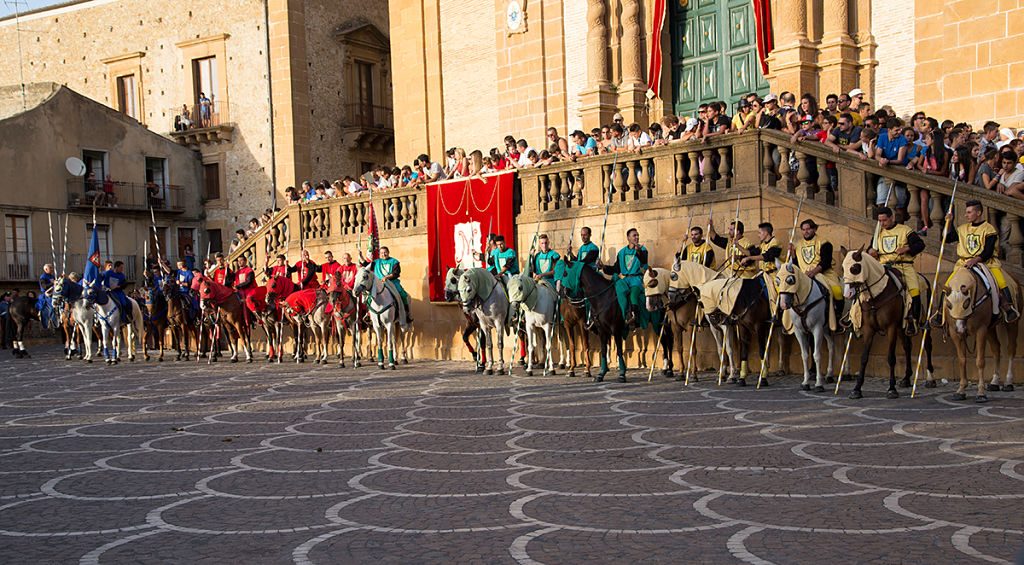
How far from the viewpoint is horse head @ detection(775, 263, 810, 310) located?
13.8m

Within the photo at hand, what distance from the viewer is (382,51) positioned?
4750 cm

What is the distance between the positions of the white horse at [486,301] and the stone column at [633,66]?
28.4ft

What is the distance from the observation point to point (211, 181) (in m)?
46.9

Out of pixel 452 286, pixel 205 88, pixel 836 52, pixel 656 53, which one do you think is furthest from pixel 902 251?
pixel 205 88

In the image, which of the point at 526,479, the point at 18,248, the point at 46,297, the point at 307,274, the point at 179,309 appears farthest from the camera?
the point at 18,248

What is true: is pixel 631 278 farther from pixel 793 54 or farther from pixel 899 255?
pixel 793 54

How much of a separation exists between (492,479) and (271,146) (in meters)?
37.6

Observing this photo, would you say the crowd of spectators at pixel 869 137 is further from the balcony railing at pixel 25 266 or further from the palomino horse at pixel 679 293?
the balcony railing at pixel 25 266

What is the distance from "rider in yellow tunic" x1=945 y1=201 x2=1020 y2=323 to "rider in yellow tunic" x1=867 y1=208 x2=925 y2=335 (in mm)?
574

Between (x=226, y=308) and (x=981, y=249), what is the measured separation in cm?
1697

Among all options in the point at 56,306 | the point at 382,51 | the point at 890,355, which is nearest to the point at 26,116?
the point at 382,51

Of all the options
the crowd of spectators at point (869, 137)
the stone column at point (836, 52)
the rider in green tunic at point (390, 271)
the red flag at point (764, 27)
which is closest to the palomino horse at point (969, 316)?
the crowd of spectators at point (869, 137)

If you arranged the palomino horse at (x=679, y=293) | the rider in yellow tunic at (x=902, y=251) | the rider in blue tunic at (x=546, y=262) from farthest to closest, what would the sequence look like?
the rider in blue tunic at (x=546, y=262) < the palomino horse at (x=679, y=293) < the rider in yellow tunic at (x=902, y=251)

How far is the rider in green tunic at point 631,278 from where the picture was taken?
55.1ft
